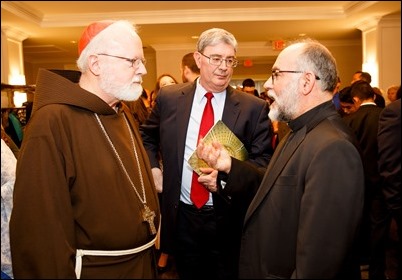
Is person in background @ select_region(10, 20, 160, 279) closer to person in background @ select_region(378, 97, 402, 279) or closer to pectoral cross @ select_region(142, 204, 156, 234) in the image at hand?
pectoral cross @ select_region(142, 204, 156, 234)

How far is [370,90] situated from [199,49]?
2.00 meters

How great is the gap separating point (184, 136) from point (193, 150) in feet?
0.29

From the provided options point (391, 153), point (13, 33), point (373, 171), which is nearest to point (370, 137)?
point (373, 171)

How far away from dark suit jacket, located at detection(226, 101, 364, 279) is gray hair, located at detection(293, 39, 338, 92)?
3.1 inches

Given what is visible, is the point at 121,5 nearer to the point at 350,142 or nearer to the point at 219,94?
the point at 219,94

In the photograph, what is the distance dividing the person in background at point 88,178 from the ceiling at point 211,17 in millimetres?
3331

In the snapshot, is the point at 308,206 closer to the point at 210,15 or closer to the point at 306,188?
the point at 306,188

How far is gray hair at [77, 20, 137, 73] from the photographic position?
4.68ft

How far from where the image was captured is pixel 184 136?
2051 mm

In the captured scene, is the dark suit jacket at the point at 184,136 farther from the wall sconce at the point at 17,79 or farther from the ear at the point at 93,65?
the wall sconce at the point at 17,79

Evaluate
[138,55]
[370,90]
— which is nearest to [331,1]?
[370,90]

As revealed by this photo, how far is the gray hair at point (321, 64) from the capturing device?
1.42 m

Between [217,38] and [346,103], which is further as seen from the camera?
[346,103]

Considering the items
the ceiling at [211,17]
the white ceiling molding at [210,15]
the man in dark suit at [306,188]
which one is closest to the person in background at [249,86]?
the man in dark suit at [306,188]
